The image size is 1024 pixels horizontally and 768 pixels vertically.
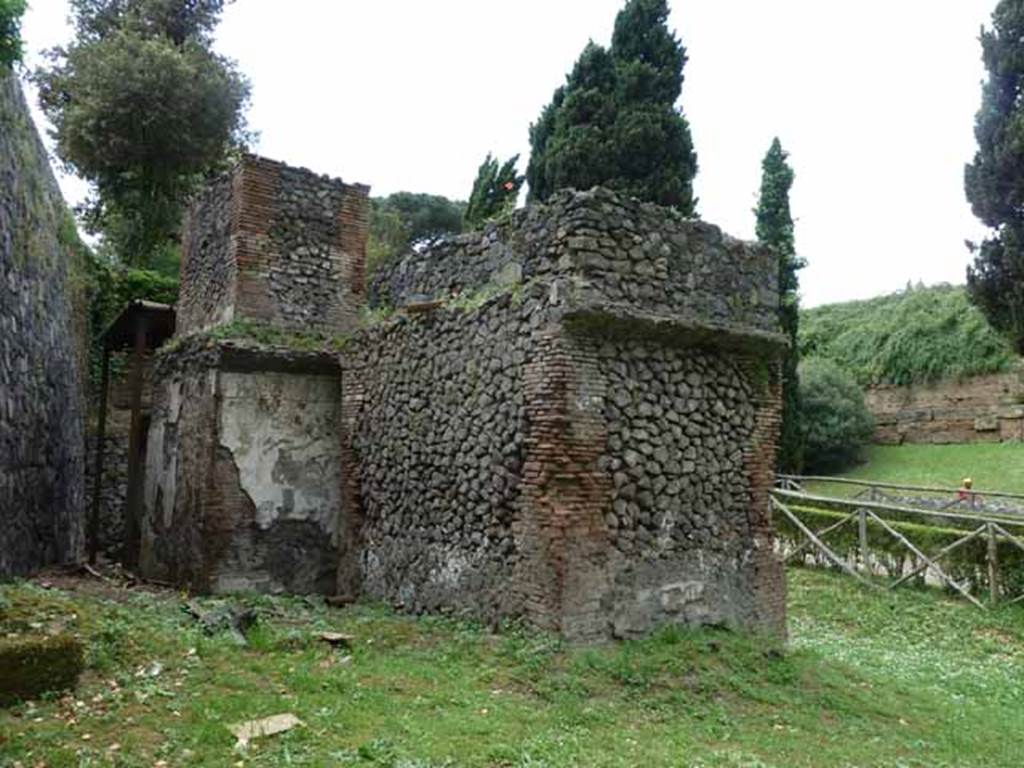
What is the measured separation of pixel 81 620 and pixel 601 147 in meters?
17.5

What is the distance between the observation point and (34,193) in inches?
460

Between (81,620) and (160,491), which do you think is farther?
(160,491)

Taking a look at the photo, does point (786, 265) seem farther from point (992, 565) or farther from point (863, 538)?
point (992, 565)

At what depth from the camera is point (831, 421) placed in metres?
27.0

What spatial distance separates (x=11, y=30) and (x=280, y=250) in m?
6.03

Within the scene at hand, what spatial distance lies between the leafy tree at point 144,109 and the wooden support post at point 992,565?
18931mm

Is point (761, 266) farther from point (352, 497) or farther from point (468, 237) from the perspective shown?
point (352, 497)

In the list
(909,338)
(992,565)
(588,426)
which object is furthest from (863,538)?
(909,338)

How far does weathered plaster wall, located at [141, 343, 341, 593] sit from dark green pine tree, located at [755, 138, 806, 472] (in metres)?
15.0

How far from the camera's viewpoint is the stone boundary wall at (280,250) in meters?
11.4

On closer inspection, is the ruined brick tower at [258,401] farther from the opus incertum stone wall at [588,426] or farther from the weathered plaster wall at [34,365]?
the opus incertum stone wall at [588,426]

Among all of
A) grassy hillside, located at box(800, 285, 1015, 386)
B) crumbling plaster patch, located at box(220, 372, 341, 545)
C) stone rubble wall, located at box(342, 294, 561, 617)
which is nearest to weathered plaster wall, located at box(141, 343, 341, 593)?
crumbling plaster patch, located at box(220, 372, 341, 545)

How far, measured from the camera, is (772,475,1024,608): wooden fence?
13125mm

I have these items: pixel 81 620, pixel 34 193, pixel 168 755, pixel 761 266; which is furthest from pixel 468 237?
pixel 34 193
